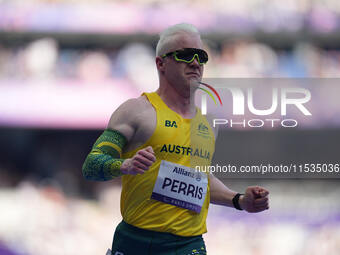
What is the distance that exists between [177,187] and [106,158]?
16.4 inches

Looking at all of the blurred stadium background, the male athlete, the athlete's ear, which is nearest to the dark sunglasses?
the male athlete

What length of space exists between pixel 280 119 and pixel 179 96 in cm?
118

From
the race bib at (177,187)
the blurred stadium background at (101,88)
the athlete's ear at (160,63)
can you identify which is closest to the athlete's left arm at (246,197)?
the race bib at (177,187)

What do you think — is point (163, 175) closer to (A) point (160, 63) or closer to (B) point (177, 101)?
(B) point (177, 101)

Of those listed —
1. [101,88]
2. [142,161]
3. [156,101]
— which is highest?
[101,88]

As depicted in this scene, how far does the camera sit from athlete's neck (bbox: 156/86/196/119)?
3043mm

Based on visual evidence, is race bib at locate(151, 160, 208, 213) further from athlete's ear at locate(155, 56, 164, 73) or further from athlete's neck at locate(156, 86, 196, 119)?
athlete's ear at locate(155, 56, 164, 73)

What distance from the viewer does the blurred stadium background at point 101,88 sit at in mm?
6270

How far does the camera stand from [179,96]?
307 centimetres

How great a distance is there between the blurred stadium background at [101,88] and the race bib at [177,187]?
11.4 feet

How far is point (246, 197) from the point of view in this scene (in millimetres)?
2914

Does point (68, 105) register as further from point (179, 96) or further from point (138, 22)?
point (179, 96)

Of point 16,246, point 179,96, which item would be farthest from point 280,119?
point 16,246

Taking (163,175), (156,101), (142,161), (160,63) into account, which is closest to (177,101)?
(156,101)
